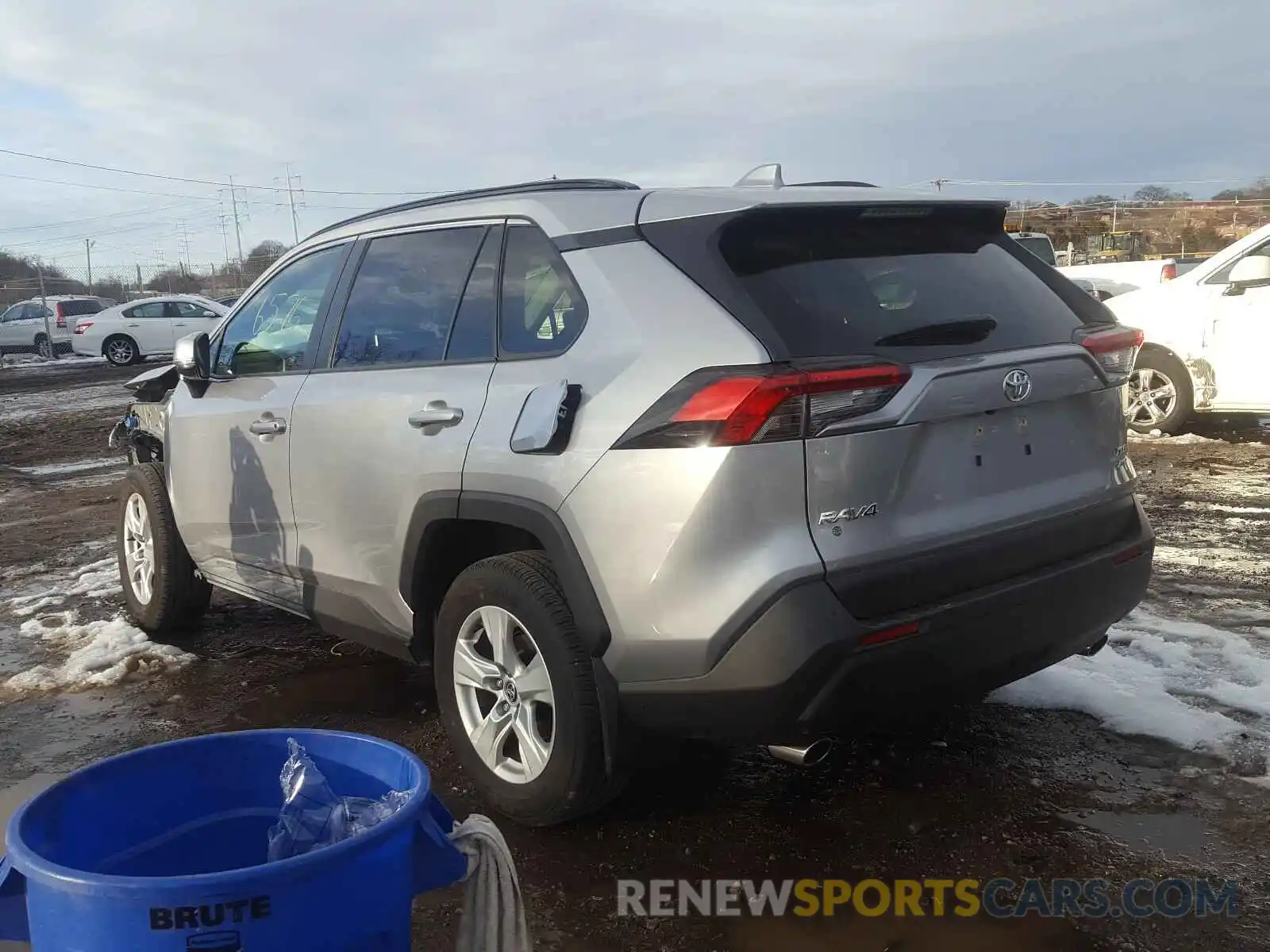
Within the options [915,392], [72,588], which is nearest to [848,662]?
[915,392]

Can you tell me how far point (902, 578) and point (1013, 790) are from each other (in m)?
1.09

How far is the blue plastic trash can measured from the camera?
1453 mm

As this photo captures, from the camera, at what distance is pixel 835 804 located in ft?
10.7

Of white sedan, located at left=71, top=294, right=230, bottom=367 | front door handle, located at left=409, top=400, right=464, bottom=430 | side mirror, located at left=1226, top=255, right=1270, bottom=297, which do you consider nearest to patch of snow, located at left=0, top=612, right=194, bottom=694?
front door handle, located at left=409, top=400, right=464, bottom=430

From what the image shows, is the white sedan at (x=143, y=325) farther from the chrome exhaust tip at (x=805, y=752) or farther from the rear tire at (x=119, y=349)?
the chrome exhaust tip at (x=805, y=752)

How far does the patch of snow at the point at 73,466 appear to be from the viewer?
10.9m

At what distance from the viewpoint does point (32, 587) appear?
6.32 meters

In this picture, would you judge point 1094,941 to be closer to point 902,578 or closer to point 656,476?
point 902,578

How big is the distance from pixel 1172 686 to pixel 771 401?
92.9 inches

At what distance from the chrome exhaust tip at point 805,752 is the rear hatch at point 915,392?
1.44ft

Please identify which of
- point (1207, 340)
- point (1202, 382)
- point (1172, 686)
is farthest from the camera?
point (1202, 382)

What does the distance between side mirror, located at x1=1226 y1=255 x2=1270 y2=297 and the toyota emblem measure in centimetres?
629

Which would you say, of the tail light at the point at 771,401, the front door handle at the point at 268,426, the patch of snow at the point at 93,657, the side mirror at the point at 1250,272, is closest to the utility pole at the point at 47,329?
the patch of snow at the point at 93,657

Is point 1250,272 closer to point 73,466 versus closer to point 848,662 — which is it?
point 848,662
